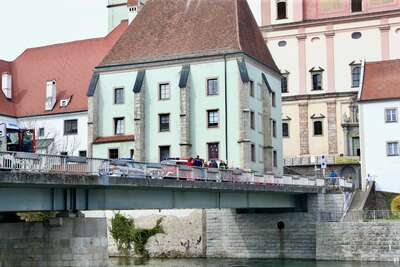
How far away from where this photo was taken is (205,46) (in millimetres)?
68875

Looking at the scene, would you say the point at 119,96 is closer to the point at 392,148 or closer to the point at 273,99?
the point at 273,99

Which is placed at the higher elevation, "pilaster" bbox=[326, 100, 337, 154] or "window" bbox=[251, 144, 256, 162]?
"pilaster" bbox=[326, 100, 337, 154]

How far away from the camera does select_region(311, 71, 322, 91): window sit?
304 feet

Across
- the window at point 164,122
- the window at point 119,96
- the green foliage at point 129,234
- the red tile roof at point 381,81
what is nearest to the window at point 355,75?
the red tile roof at point 381,81

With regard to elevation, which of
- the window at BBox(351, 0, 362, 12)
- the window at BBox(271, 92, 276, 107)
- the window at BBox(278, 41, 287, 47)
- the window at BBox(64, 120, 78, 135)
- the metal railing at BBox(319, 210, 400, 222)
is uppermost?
the window at BBox(351, 0, 362, 12)

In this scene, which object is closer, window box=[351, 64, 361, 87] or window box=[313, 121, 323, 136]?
window box=[351, 64, 361, 87]

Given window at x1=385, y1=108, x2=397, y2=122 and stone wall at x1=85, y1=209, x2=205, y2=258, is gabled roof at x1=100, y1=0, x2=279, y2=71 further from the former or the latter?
stone wall at x1=85, y1=209, x2=205, y2=258

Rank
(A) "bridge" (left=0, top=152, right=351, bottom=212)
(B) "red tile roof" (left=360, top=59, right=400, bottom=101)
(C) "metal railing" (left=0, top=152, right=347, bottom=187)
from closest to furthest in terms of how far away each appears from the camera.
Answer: (C) "metal railing" (left=0, top=152, right=347, bottom=187) → (A) "bridge" (left=0, top=152, right=351, bottom=212) → (B) "red tile roof" (left=360, top=59, right=400, bottom=101)

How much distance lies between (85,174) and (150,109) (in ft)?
119

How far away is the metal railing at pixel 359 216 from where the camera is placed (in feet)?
180

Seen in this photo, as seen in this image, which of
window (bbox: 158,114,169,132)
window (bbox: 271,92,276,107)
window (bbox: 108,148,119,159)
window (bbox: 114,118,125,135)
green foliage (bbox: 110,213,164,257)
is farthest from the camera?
window (bbox: 271,92,276,107)

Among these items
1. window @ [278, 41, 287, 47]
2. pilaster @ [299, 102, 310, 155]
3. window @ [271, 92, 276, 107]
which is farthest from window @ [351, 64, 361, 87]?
window @ [271, 92, 276, 107]

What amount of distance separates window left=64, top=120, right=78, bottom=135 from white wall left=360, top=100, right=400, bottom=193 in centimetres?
2791

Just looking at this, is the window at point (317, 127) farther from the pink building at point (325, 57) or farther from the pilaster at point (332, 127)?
the pilaster at point (332, 127)
